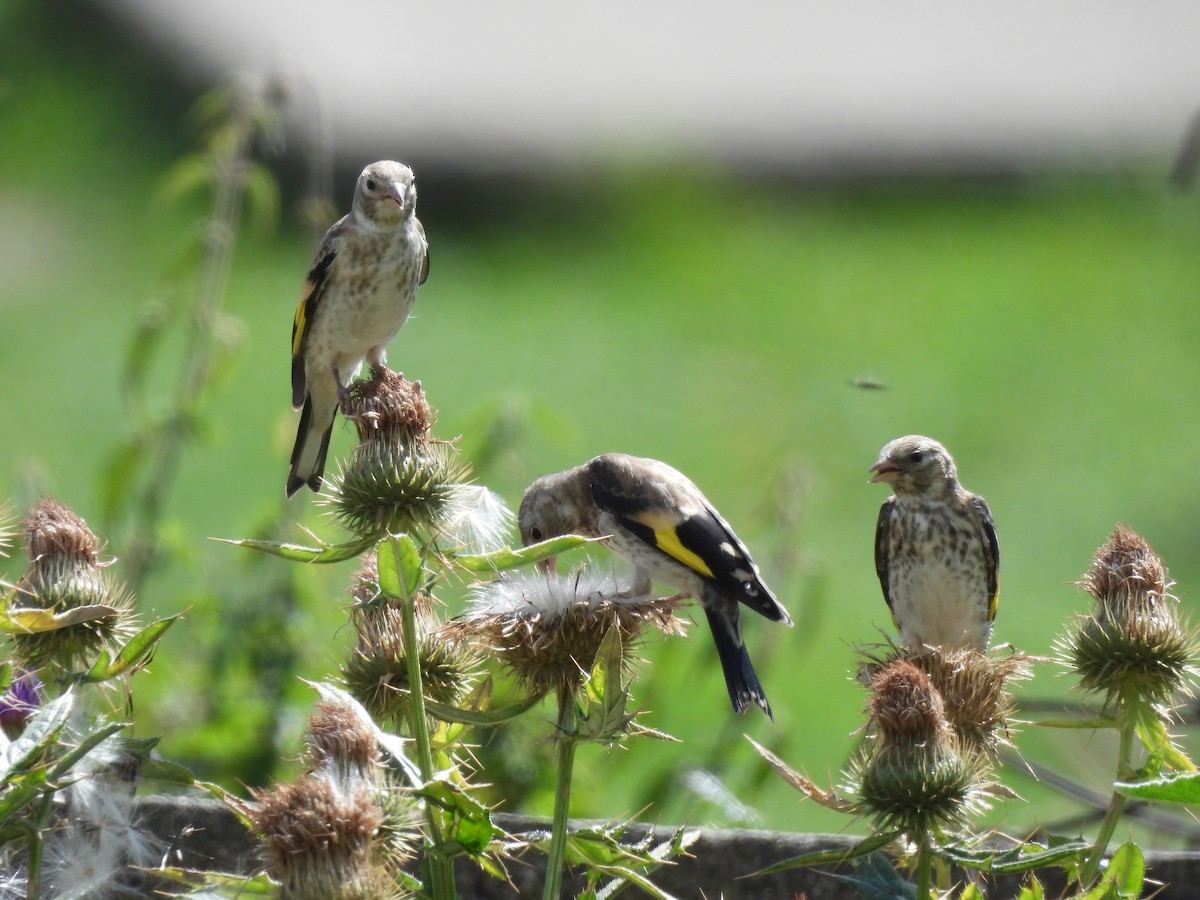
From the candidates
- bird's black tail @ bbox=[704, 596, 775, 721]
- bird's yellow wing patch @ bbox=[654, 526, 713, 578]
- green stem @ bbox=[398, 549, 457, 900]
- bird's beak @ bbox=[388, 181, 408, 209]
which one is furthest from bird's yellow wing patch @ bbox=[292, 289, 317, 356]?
green stem @ bbox=[398, 549, 457, 900]

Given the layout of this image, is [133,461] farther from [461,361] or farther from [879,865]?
[461,361]

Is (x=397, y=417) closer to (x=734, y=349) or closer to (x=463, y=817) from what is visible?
(x=463, y=817)

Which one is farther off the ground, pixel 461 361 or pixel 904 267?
pixel 904 267

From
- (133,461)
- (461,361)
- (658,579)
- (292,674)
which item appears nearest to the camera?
(658,579)

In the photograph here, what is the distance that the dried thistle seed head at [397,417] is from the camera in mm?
2881

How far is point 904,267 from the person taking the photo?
42.7 ft

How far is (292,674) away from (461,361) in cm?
557

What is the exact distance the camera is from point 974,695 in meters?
2.88

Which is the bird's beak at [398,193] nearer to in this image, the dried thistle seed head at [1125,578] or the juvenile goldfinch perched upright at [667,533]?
the juvenile goldfinch perched upright at [667,533]

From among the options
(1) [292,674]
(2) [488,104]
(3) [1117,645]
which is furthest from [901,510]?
(2) [488,104]

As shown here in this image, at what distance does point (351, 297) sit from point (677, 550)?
1.31 metres

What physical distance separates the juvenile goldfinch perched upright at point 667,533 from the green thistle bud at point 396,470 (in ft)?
2.65

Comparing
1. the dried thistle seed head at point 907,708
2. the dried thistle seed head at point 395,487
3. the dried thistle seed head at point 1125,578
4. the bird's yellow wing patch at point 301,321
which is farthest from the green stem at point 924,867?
the bird's yellow wing patch at point 301,321

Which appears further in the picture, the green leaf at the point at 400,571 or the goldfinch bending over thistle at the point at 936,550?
the goldfinch bending over thistle at the point at 936,550
